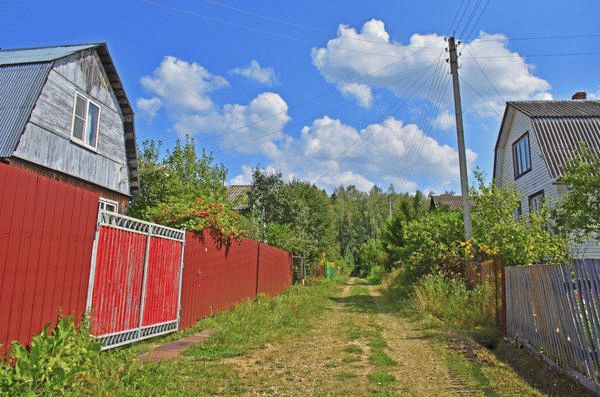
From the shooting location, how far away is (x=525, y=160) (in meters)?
18.4

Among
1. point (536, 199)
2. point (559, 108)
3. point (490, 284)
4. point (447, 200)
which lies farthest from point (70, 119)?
point (447, 200)

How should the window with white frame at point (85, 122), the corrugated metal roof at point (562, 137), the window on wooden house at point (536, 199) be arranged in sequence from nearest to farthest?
the window with white frame at point (85, 122), the corrugated metal roof at point (562, 137), the window on wooden house at point (536, 199)

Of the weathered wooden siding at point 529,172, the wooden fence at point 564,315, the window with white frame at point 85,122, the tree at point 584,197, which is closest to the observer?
the wooden fence at point 564,315

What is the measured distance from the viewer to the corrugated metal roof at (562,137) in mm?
15609

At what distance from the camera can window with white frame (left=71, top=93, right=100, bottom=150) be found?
11469mm

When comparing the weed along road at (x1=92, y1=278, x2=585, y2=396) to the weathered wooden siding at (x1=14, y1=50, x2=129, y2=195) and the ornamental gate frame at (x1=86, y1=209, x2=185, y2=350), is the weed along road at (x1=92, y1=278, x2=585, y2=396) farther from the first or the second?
the weathered wooden siding at (x1=14, y1=50, x2=129, y2=195)

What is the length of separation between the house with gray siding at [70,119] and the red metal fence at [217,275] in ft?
10.3

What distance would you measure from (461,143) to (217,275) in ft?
29.5

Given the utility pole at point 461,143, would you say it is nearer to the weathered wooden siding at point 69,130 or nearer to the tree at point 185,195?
the tree at point 185,195

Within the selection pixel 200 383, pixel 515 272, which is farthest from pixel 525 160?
pixel 200 383

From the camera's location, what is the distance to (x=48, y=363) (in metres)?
3.88

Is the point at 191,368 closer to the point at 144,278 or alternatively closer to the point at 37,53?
the point at 144,278

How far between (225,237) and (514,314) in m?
6.48

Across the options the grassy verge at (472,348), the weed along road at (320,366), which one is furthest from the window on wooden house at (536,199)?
the weed along road at (320,366)
